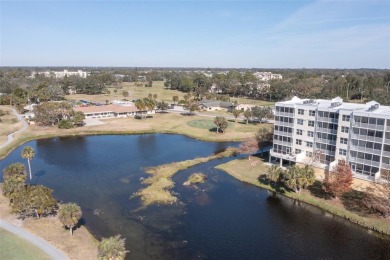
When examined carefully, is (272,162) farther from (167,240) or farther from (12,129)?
(12,129)

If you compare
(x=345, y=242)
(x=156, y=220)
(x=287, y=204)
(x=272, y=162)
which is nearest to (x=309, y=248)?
(x=345, y=242)

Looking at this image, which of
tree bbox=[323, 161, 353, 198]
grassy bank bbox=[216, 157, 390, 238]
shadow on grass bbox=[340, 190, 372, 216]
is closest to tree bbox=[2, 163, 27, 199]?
grassy bank bbox=[216, 157, 390, 238]

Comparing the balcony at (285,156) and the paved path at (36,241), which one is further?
the balcony at (285,156)

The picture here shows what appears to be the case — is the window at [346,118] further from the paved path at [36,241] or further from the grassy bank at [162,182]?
the paved path at [36,241]

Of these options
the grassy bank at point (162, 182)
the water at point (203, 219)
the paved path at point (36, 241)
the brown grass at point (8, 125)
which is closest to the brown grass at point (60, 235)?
the paved path at point (36, 241)

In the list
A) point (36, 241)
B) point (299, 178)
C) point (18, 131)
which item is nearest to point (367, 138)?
point (299, 178)

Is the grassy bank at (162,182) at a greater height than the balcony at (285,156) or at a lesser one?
lesser

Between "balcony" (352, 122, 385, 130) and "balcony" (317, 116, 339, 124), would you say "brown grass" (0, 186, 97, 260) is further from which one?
"balcony" (352, 122, 385, 130)
